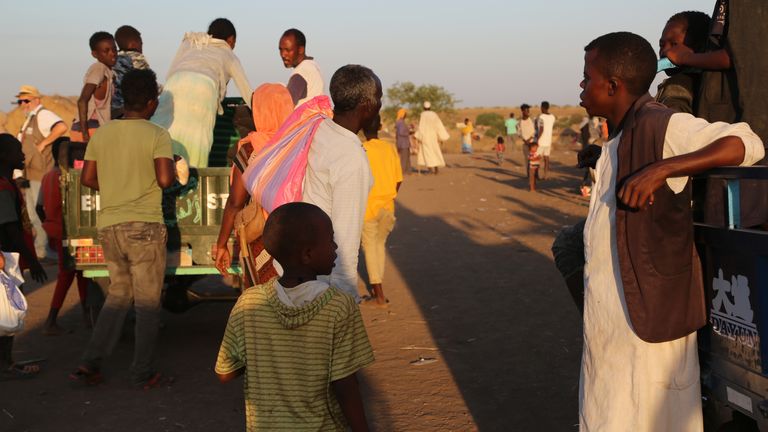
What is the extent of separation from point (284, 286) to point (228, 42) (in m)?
6.24

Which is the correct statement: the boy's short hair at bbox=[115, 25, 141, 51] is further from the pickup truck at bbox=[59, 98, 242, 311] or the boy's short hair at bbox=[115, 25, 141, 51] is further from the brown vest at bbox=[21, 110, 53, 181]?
the brown vest at bbox=[21, 110, 53, 181]

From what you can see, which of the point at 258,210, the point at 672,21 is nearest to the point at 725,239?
the point at 672,21

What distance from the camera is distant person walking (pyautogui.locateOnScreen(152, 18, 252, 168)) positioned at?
25.4 feet

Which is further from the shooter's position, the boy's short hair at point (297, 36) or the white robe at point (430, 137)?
the white robe at point (430, 137)

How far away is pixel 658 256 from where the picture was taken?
123 inches

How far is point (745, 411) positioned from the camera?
3047 millimetres

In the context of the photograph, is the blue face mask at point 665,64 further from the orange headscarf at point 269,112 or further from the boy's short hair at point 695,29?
the orange headscarf at point 269,112

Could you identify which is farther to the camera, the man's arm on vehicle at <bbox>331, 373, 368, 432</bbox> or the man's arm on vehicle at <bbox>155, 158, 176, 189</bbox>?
the man's arm on vehicle at <bbox>155, 158, 176, 189</bbox>

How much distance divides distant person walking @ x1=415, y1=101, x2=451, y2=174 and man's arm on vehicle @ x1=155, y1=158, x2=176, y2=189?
18.8 metres

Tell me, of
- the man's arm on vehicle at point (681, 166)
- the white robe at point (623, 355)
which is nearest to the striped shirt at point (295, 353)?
the white robe at point (623, 355)

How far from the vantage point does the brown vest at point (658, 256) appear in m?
3.13

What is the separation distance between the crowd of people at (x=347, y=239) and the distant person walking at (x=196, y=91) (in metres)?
1.44

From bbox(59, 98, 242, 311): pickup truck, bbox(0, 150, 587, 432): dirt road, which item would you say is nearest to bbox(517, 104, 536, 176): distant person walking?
bbox(0, 150, 587, 432): dirt road

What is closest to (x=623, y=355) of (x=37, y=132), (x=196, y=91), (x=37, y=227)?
(x=196, y=91)
